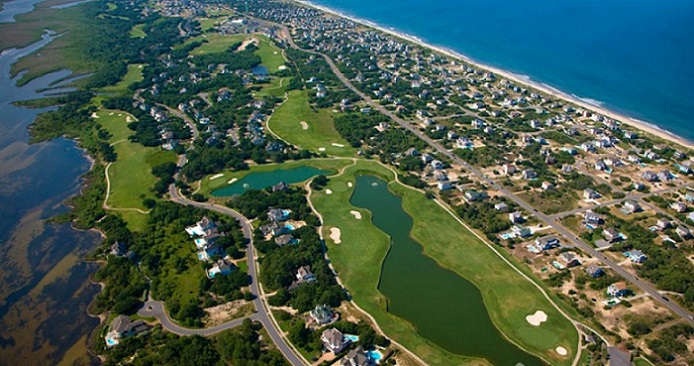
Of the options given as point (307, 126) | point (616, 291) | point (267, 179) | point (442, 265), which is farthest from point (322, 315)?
point (307, 126)

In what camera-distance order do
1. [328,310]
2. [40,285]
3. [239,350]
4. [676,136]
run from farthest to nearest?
[676,136], [40,285], [328,310], [239,350]

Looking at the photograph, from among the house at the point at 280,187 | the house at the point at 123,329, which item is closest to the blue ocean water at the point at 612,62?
the house at the point at 280,187

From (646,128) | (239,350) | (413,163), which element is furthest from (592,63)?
(239,350)

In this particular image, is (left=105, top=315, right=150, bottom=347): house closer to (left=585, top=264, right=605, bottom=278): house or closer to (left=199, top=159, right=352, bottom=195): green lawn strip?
(left=199, top=159, right=352, bottom=195): green lawn strip

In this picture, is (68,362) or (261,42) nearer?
(68,362)

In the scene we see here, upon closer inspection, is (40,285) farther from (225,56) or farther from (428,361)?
(225,56)

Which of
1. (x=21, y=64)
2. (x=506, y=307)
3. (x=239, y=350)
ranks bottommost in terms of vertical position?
(x=21, y=64)

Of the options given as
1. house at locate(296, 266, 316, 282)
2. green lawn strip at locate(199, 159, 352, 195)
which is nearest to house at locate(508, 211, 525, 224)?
house at locate(296, 266, 316, 282)
